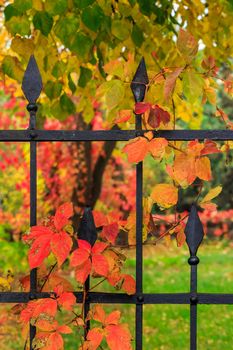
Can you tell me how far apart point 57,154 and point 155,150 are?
7.66 m

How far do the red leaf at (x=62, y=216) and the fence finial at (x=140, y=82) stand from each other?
0.38 m

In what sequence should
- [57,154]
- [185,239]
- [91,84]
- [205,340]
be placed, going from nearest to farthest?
[185,239]
[91,84]
[205,340]
[57,154]

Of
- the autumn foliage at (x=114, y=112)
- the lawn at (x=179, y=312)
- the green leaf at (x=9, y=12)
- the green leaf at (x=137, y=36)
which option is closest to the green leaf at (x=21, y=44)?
the autumn foliage at (x=114, y=112)

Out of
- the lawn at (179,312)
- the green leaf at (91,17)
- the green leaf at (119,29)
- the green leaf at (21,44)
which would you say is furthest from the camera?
the lawn at (179,312)

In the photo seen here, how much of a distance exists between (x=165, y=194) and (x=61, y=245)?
352 mm

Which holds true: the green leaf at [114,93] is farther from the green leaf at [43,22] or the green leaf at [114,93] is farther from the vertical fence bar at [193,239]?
the green leaf at [43,22]

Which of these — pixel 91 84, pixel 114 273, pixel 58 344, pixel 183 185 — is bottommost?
pixel 58 344

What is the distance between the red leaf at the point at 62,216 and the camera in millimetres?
1939

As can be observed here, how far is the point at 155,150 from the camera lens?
194cm

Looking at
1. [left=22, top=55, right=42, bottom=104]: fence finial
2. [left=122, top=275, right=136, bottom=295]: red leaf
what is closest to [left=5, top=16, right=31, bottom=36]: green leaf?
[left=22, top=55, right=42, bottom=104]: fence finial

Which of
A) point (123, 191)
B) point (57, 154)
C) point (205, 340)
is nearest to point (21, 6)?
point (205, 340)

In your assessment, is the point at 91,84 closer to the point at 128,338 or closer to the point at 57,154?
the point at 128,338

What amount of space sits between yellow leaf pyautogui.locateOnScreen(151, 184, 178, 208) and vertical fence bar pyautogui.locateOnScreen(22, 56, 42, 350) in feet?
1.17

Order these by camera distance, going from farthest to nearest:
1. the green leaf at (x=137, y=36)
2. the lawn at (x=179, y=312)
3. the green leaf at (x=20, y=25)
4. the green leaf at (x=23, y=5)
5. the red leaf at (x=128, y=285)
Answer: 1. the lawn at (x=179, y=312)
2. the green leaf at (x=137, y=36)
3. the green leaf at (x=20, y=25)
4. the green leaf at (x=23, y=5)
5. the red leaf at (x=128, y=285)
